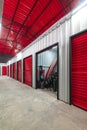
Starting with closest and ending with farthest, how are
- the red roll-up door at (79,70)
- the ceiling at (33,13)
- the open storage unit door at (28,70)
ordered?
the red roll-up door at (79,70)
the ceiling at (33,13)
the open storage unit door at (28,70)

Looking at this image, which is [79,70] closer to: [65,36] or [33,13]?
[65,36]

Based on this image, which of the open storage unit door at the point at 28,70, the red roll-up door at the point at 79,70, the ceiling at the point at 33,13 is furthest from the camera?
the open storage unit door at the point at 28,70

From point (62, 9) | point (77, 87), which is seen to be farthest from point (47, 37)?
point (77, 87)

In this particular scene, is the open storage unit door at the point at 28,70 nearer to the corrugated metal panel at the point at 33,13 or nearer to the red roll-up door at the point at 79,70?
the corrugated metal panel at the point at 33,13

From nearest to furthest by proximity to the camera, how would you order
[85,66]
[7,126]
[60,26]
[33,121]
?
[7,126] → [33,121] → [85,66] → [60,26]

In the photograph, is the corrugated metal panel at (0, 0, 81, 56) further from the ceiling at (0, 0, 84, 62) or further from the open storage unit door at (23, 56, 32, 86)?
the open storage unit door at (23, 56, 32, 86)

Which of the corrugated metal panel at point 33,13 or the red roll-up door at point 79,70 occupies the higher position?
the corrugated metal panel at point 33,13

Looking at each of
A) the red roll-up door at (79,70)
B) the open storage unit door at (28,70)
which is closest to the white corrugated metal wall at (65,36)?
the red roll-up door at (79,70)

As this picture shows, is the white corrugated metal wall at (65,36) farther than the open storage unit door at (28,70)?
No

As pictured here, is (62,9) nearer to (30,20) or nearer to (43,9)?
(43,9)

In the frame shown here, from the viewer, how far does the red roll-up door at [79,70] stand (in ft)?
9.13

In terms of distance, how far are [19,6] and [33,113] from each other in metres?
5.31

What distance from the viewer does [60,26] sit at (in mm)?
3615

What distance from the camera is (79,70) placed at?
2949 millimetres
